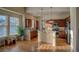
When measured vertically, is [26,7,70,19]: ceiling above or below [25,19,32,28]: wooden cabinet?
above

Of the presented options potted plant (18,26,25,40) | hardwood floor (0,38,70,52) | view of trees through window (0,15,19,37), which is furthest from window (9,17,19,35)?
hardwood floor (0,38,70,52)

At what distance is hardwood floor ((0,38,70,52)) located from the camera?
12.9 ft

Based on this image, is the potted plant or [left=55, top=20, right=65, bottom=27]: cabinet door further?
[left=55, top=20, right=65, bottom=27]: cabinet door

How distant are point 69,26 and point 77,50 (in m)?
0.83

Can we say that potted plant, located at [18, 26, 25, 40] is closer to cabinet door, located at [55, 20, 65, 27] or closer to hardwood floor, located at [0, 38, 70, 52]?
hardwood floor, located at [0, 38, 70, 52]

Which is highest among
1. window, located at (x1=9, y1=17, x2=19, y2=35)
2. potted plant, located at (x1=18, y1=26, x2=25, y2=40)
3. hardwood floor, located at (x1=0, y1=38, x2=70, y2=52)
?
window, located at (x1=9, y1=17, x2=19, y2=35)

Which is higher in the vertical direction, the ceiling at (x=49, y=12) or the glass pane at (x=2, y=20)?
the ceiling at (x=49, y=12)

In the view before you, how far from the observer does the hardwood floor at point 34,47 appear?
3.92 meters

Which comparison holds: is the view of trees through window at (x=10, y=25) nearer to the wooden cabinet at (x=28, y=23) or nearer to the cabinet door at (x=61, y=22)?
the wooden cabinet at (x=28, y=23)

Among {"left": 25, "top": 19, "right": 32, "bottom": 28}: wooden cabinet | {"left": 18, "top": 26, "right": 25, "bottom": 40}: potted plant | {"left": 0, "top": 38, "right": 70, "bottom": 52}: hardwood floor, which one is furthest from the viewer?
{"left": 25, "top": 19, "right": 32, "bottom": 28}: wooden cabinet

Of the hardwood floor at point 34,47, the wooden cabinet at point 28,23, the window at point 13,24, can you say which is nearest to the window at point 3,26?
the window at point 13,24

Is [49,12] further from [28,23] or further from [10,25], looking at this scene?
[10,25]
